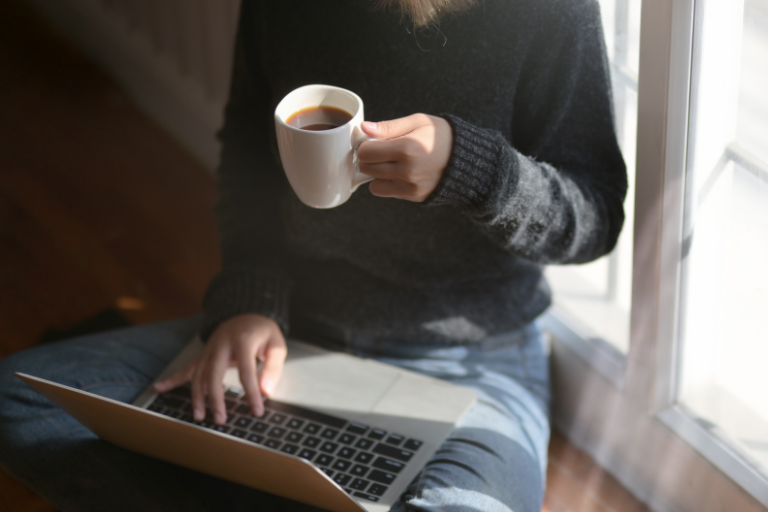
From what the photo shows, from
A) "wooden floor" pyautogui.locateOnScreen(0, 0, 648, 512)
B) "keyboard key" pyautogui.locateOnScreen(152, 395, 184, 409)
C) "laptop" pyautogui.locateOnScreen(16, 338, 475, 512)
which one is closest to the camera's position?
"laptop" pyautogui.locateOnScreen(16, 338, 475, 512)

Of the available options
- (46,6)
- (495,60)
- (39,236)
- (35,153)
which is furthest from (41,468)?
(46,6)

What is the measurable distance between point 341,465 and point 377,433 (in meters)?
0.07

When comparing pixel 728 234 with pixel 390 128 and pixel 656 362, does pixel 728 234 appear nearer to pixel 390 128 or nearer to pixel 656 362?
pixel 656 362

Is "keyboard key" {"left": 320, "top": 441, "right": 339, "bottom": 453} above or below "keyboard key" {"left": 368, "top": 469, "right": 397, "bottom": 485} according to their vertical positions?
above

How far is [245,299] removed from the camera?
3.48 ft

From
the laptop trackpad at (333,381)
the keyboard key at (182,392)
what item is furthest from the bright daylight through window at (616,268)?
the keyboard key at (182,392)

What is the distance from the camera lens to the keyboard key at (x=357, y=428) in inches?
36.7

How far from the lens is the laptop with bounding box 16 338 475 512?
0.78 meters

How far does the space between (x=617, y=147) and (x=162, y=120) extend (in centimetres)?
168

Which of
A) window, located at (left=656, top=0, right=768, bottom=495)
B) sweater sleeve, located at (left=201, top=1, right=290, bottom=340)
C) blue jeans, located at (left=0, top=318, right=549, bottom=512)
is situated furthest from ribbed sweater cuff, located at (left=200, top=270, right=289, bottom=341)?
window, located at (left=656, top=0, right=768, bottom=495)

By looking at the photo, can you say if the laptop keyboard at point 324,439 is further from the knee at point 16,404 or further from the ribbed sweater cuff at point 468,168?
the ribbed sweater cuff at point 468,168

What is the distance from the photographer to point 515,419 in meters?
0.99

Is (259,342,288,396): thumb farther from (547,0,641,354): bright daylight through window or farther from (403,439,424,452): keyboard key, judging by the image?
(547,0,641,354): bright daylight through window

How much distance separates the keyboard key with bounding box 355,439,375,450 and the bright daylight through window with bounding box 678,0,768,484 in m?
0.46
